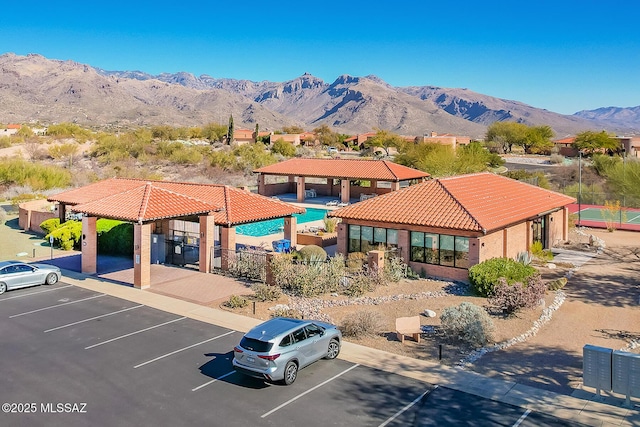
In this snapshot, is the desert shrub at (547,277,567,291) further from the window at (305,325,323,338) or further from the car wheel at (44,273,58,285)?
the car wheel at (44,273,58,285)

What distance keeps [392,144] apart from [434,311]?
308 ft

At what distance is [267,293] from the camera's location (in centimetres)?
2205

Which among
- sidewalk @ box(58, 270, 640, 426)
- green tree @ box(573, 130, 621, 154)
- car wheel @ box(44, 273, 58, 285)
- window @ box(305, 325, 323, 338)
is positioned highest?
green tree @ box(573, 130, 621, 154)

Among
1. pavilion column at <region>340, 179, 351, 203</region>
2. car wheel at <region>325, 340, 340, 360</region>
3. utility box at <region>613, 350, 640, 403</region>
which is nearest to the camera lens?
utility box at <region>613, 350, 640, 403</region>

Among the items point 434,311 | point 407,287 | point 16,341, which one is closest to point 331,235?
point 407,287

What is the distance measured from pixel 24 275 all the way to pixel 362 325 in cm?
1457

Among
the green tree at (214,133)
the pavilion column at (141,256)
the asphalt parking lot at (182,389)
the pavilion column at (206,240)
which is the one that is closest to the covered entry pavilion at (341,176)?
the pavilion column at (206,240)

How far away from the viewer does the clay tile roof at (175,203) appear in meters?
25.1

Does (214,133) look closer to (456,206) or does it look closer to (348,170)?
(348,170)

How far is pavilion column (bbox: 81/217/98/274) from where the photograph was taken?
85.8 feet

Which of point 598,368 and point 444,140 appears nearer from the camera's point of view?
point 598,368

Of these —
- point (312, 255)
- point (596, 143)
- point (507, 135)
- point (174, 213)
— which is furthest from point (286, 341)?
point (507, 135)

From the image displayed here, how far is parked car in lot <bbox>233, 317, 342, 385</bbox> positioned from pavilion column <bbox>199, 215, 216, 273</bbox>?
11949 mm

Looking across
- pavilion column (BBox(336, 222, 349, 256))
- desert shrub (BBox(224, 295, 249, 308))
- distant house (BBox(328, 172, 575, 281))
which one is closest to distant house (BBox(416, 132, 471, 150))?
distant house (BBox(328, 172, 575, 281))
